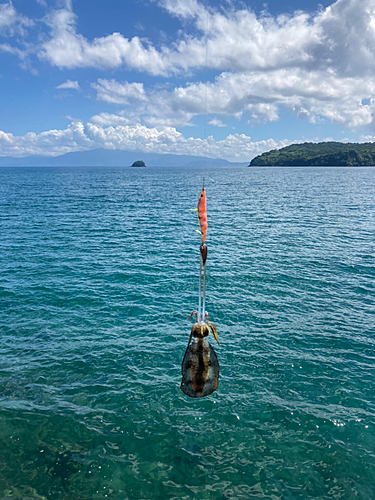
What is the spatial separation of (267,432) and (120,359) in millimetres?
9536

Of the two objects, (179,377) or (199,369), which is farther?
(179,377)

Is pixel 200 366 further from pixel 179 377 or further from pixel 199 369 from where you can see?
pixel 179 377

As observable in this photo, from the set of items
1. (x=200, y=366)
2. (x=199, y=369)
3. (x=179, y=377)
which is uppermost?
(x=200, y=366)

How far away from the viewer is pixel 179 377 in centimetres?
1825

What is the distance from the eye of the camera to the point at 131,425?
15.0 metres

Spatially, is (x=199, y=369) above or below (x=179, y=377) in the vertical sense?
above

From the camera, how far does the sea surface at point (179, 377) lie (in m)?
12.8

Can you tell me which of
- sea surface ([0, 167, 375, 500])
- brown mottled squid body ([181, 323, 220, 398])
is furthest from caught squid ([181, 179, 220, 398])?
sea surface ([0, 167, 375, 500])

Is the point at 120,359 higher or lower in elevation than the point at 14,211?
lower

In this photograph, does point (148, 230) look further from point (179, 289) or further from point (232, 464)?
point (232, 464)

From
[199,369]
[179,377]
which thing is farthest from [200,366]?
[179,377]

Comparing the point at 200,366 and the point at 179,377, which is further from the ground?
the point at 200,366

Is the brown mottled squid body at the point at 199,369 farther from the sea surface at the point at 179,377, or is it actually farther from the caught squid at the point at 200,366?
the sea surface at the point at 179,377

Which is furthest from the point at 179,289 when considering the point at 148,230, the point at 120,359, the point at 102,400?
the point at 148,230
